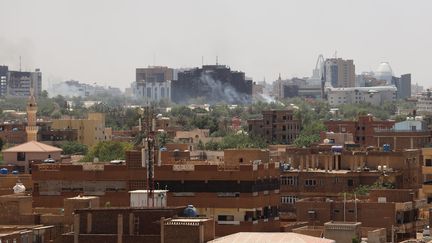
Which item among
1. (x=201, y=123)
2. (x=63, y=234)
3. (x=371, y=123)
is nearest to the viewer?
(x=63, y=234)

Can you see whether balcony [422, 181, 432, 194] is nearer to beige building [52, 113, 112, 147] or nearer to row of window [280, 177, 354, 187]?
row of window [280, 177, 354, 187]

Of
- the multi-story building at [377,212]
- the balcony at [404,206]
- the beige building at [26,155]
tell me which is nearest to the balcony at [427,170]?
the multi-story building at [377,212]

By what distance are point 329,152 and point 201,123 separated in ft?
336

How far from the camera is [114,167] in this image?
2576 inches

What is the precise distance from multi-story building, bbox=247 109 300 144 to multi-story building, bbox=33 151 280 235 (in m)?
92.7

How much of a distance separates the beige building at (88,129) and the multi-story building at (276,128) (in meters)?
13.6

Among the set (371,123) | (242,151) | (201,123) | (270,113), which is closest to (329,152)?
(242,151)

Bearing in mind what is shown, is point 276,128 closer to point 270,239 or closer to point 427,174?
point 427,174

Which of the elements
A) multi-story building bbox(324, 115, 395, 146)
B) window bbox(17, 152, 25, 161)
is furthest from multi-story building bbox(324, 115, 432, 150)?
A: window bbox(17, 152, 25, 161)

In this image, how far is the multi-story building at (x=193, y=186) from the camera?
6369cm

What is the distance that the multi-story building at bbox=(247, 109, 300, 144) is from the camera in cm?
15988

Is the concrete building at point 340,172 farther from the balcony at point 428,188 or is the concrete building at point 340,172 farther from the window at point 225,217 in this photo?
the window at point 225,217

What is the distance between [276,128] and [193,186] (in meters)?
96.8

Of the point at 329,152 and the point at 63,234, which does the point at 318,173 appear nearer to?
the point at 329,152
